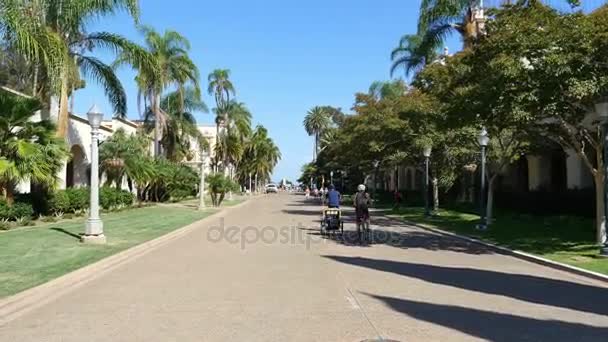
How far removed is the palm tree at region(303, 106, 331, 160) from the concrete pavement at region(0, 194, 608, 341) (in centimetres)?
11784

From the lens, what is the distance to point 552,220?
27.0m

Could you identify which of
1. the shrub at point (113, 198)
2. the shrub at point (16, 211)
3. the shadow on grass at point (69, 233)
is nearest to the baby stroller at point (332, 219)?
the shadow on grass at point (69, 233)

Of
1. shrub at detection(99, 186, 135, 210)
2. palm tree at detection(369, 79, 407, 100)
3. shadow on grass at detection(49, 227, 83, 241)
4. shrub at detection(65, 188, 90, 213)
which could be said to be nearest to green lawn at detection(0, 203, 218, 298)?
shadow on grass at detection(49, 227, 83, 241)

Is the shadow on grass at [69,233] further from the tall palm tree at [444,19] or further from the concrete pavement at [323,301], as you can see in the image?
the tall palm tree at [444,19]

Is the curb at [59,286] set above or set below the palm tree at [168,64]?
below

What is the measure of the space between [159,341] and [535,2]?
47.6 ft

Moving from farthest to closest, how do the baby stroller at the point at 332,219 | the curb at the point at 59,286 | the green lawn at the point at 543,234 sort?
the baby stroller at the point at 332,219, the green lawn at the point at 543,234, the curb at the point at 59,286

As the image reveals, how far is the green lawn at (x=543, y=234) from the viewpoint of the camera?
15.0 m

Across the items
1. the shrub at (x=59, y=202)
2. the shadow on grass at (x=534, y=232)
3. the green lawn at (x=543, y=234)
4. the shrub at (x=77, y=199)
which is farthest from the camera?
the shrub at (x=77, y=199)

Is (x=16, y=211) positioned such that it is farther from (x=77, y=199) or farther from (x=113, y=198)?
(x=113, y=198)

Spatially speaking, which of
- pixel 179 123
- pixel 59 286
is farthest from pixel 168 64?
pixel 59 286

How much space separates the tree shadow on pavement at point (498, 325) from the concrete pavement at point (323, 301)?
1 cm

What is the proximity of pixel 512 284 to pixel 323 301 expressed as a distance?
392 centimetres

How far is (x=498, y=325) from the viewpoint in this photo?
775cm
